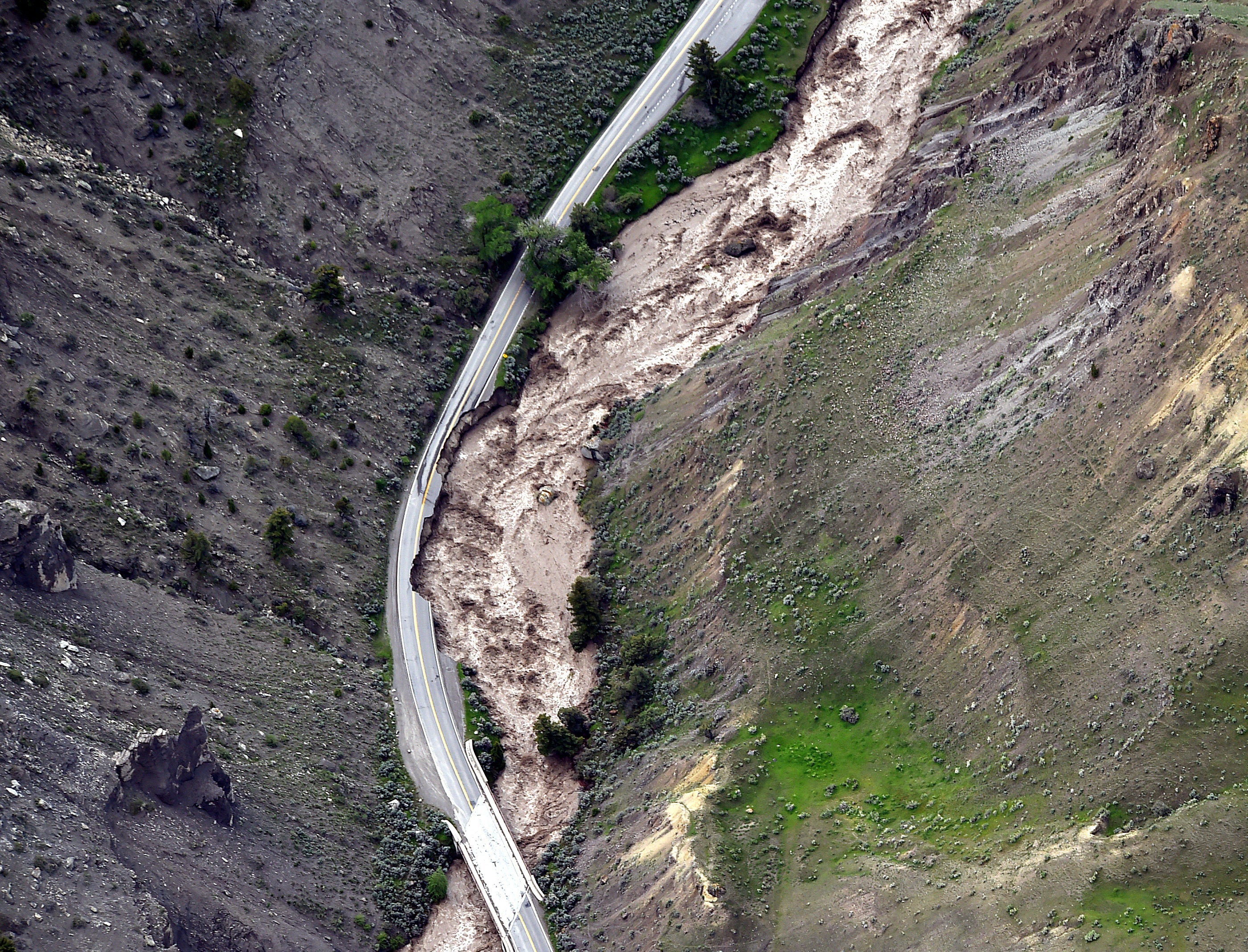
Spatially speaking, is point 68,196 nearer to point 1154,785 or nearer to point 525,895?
point 525,895

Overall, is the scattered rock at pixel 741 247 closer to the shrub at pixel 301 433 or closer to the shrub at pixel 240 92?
the shrub at pixel 301 433

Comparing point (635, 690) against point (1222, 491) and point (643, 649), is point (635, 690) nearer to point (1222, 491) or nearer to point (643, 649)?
point (643, 649)

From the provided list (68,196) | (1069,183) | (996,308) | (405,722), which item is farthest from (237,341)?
(1069,183)

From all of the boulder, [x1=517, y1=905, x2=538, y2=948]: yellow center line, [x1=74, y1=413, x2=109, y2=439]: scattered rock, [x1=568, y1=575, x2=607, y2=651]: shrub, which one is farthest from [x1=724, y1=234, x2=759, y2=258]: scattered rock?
[x1=517, y1=905, x2=538, y2=948]: yellow center line

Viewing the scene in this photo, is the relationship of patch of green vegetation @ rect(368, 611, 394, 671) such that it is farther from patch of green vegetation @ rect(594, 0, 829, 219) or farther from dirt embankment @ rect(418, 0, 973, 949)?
patch of green vegetation @ rect(594, 0, 829, 219)

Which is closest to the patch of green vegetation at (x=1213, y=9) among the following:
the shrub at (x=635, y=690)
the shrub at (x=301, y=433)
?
the shrub at (x=635, y=690)

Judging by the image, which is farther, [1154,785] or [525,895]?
[525,895]

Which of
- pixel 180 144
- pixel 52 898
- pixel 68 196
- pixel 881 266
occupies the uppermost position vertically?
pixel 881 266
